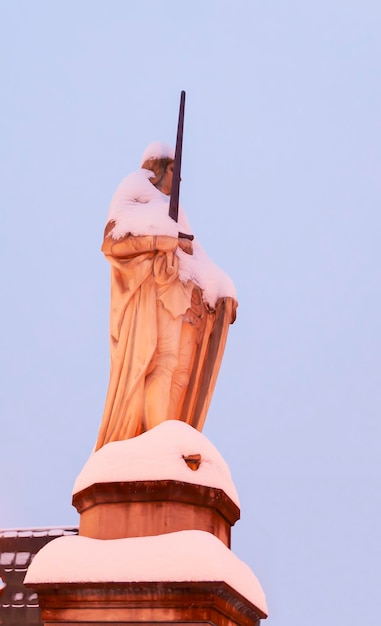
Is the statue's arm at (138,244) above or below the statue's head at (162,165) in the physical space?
below

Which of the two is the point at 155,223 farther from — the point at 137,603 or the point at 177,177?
the point at 137,603

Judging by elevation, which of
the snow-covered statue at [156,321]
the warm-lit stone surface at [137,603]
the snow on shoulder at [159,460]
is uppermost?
the snow-covered statue at [156,321]

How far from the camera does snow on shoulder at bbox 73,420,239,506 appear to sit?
6.64 metres

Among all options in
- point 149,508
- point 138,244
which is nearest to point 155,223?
point 138,244

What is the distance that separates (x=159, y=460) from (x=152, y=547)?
661 mm

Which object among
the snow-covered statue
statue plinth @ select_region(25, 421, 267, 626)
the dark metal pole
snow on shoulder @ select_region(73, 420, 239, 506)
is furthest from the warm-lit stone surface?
the dark metal pole

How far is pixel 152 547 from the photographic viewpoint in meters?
6.24

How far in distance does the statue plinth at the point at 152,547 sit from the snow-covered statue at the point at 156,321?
0.43 meters

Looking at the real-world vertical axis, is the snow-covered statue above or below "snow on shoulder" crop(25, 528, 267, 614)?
above

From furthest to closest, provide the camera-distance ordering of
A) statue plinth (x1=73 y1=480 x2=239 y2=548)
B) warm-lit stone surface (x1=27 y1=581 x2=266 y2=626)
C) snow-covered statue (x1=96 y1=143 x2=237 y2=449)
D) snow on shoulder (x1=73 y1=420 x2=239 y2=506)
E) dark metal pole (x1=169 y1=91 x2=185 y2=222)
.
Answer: dark metal pole (x1=169 y1=91 x2=185 y2=222)
snow-covered statue (x1=96 y1=143 x2=237 y2=449)
snow on shoulder (x1=73 y1=420 x2=239 y2=506)
statue plinth (x1=73 y1=480 x2=239 y2=548)
warm-lit stone surface (x1=27 y1=581 x2=266 y2=626)

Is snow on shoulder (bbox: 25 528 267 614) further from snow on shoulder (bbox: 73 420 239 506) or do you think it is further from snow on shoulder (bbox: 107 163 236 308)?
snow on shoulder (bbox: 107 163 236 308)

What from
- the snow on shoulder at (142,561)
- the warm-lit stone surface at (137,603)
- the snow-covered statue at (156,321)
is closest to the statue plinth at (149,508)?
the snow on shoulder at (142,561)

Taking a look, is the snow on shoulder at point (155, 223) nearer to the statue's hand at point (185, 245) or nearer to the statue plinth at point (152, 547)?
the statue's hand at point (185, 245)

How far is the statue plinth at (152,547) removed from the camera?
6.07 meters
